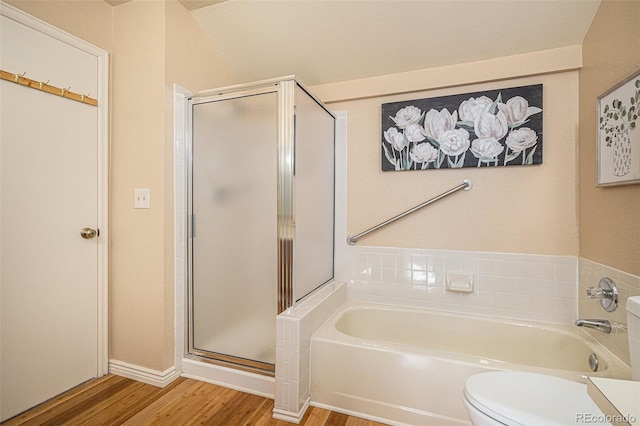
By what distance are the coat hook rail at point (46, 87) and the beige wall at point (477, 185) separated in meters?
1.54

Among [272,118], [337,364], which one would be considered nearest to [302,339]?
[337,364]

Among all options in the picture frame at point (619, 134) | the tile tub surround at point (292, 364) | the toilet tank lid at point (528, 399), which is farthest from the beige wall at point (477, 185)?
the toilet tank lid at point (528, 399)

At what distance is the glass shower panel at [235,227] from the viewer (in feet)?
5.72

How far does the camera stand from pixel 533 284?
76.0 inches

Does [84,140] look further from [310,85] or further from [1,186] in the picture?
[310,85]

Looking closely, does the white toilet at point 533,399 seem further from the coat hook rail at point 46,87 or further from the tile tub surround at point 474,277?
the coat hook rail at point 46,87

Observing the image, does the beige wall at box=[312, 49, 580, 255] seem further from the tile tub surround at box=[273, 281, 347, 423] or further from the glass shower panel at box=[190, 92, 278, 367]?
the tile tub surround at box=[273, 281, 347, 423]

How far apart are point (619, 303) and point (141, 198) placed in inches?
102

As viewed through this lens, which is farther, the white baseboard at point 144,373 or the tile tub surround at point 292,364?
the white baseboard at point 144,373

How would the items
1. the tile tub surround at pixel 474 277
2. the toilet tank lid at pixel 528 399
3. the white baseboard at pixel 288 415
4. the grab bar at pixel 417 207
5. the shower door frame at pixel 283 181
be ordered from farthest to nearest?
the grab bar at pixel 417 207, the tile tub surround at pixel 474 277, the shower door frame at pixel 283 181, the white baseboard at pixel 288 415, the toilet tank lid at pixel 528 399

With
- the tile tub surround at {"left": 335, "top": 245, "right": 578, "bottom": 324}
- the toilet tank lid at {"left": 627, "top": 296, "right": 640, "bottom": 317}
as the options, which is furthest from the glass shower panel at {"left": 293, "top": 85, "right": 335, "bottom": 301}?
the toilet tank lid at {"left": 627, "top": 296, "right": 640, "bottom": 317}

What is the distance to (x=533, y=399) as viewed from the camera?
0.99 meters

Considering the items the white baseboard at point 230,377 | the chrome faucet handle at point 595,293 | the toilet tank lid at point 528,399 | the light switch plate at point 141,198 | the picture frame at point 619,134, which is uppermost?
the picture frame at point 619,134

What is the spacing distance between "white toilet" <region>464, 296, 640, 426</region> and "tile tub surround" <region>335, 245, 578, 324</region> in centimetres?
93
